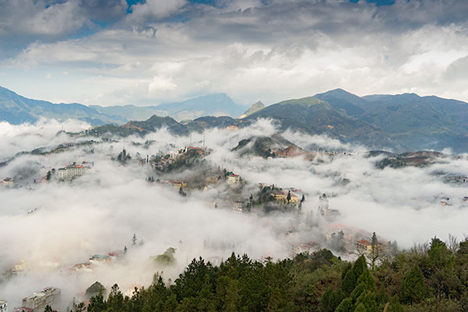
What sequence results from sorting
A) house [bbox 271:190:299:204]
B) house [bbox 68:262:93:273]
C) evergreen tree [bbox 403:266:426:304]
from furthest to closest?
house [bbox 271:190:299:204], house [bbox 68:262:93:273], evergreen tree [bbox 403:266:426:304]

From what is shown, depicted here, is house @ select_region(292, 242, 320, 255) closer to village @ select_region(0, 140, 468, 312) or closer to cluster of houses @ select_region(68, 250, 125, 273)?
village @ select_region(0, 140, 468, 312)

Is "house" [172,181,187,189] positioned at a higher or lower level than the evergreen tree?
lower

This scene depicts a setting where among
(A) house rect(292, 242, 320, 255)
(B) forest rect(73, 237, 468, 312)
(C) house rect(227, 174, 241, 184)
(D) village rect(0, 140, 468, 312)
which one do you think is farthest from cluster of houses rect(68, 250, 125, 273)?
(C) house rect(227, 174, 241, 184)

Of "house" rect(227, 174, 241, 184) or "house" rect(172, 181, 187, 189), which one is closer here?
"house" rect(227, 174, 241, 184)

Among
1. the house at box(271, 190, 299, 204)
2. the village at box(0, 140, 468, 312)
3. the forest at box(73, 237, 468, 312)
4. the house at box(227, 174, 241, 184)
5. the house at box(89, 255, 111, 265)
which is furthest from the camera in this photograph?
the house at box(227, 174, 241, 184)

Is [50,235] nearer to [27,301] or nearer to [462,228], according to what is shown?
[27,301]

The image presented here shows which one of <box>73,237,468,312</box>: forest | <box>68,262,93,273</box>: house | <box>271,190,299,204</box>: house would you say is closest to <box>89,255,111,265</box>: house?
<box>68,262,93,273</box>: house

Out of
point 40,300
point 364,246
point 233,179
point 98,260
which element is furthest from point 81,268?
point 233,179

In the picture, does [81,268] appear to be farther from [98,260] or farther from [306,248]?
[306,248]

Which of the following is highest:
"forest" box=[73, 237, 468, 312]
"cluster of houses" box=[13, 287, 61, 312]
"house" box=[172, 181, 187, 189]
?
"forest" box=[73, 237, 468, 312]
